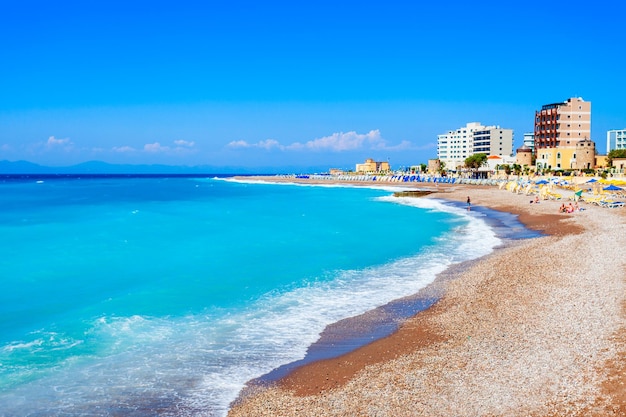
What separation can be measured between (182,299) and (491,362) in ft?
36.6

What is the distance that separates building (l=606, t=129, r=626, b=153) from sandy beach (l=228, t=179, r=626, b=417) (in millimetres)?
180005

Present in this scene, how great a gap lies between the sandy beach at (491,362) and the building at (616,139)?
7087 inches

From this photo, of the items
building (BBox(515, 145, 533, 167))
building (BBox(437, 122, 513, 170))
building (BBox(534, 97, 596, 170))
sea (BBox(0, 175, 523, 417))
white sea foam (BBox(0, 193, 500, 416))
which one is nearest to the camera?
white sea foam (BBox(0, 193, 500, 416))

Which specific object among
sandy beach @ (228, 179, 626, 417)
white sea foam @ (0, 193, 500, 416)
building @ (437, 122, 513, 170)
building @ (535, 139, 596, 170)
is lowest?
white sea foam @ (0, 193, 500, 416)

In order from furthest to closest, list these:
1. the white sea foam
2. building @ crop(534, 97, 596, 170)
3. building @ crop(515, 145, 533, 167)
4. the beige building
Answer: the beige building, building @ crop(534, 97, 596, 170), building @ crop(515, 145, 533, 167), the white sea foam

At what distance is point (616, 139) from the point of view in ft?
570

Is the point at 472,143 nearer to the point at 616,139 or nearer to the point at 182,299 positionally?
the point at 616,139

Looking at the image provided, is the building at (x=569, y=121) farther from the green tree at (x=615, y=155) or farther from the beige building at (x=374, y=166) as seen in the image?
the beige building at (x=374, y=166)

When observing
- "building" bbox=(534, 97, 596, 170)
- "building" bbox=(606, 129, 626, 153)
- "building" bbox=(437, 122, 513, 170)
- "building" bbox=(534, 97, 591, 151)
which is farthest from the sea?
"building" bbox=(606, 129, 626, 153)

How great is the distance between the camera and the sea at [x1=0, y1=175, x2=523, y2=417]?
408 inches

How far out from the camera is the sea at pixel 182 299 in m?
10.4

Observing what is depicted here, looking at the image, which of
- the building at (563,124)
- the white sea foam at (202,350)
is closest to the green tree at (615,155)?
the building at (563,124)

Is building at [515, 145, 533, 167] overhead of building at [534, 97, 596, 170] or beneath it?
beneath

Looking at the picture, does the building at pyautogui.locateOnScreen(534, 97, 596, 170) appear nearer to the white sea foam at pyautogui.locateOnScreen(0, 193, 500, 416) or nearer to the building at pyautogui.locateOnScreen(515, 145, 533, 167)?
the building at pyautogui.locateOnScreen(515, 145, 533, 167)
